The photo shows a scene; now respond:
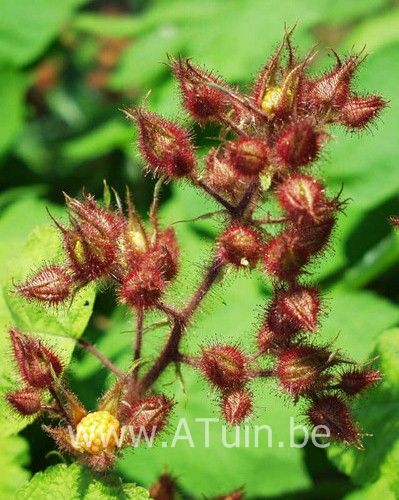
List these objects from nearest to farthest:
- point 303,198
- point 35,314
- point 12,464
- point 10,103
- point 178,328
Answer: point 303,198 < point 178,328 < point 35,314 < point 12,464 < point 10,103

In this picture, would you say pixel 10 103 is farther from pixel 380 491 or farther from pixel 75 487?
pixel 380 491

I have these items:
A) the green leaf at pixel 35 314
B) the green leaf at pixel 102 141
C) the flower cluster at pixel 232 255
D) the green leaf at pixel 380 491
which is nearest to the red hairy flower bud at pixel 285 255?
the flower cluster at pixel 232 255

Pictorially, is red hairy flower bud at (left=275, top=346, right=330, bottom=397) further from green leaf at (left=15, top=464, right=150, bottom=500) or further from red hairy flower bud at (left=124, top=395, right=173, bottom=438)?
green leaf at (left=15, top=464, right=150, bottom=500)

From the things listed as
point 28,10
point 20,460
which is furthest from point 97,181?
point 20,460

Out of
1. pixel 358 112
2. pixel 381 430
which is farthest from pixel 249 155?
pixel 381 430

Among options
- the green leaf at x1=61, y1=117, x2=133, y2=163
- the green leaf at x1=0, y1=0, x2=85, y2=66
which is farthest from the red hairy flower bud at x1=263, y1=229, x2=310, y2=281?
the green leaf at x1=0, y1=0, x2=85, y2=66

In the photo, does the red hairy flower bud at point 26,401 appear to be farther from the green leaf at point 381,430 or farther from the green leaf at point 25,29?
the green leaf at point 25,29

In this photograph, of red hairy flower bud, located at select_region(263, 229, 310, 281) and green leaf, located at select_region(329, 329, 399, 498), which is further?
green leaf, located at select_region(329, 329, 399, 498)
